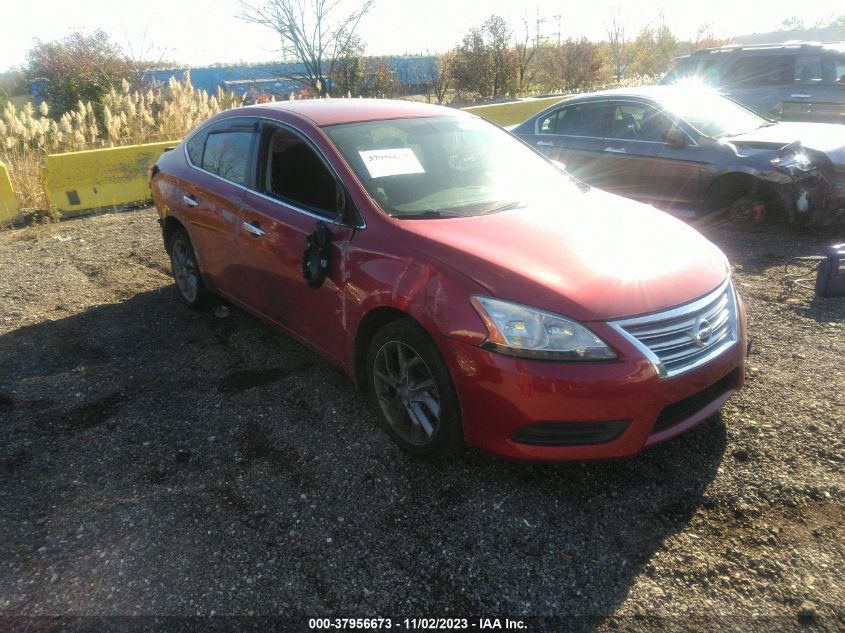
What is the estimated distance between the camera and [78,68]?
21516 millimetres

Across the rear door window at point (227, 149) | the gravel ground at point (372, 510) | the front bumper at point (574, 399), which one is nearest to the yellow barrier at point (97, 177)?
the rear door window at point (227, 149)

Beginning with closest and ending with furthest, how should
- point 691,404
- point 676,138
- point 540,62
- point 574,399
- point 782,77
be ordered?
point 574,399 → point 691,404 → point 676,138 → point 782,77 → point 540,62

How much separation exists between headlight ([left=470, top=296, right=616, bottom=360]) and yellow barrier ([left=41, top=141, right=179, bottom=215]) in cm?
872

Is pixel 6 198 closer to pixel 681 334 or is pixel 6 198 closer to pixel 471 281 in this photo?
pixel 471 281

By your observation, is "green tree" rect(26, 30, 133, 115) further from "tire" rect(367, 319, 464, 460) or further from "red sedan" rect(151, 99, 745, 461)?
"tire" rect(367, 319, 464, 460)

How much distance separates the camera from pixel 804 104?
8.95 metres

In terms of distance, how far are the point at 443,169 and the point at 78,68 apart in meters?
23.1

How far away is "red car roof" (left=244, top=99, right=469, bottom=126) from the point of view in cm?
377

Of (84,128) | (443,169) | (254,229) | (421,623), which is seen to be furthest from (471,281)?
(84,128)

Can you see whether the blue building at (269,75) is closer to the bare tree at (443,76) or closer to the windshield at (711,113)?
the bare tree at (443,76)

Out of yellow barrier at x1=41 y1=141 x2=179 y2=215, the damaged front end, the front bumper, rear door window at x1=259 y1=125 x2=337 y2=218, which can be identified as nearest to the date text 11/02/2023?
the front bumper

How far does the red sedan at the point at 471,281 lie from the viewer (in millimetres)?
2486

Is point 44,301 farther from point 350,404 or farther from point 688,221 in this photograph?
point 688,221

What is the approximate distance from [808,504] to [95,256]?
283 inches
